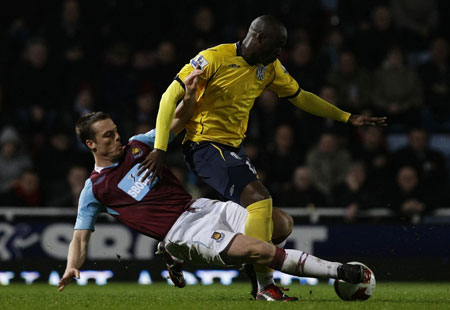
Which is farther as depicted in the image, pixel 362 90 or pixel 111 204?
pixel 362 90

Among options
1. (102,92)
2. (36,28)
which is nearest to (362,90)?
(102,92)

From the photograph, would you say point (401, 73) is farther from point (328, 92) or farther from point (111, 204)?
point (111, 204)

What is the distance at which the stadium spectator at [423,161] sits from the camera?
37.1ft

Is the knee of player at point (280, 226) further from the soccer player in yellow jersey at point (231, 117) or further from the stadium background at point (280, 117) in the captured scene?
the stadium background at point (280, 117)

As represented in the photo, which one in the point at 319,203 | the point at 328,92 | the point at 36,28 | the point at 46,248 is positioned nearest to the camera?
the point at 46,248

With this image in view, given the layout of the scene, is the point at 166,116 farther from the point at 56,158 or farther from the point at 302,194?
the point at 56,158

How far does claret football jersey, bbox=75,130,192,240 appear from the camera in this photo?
6.52 meters

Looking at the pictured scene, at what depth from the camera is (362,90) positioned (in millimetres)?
12664

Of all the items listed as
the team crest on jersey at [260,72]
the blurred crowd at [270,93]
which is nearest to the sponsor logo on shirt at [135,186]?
the team crest on jersey at [260,72]

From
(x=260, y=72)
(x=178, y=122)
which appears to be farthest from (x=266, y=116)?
(x=178, y=122)

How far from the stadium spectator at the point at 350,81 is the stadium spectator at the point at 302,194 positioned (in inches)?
78.6

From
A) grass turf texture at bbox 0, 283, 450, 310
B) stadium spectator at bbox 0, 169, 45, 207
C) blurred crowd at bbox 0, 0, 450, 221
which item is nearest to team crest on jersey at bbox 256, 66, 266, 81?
grass turf texture at bbox 0, 283, 450, 310

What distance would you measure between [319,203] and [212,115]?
4131 mm

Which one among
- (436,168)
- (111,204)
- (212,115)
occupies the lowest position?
(436,168)
